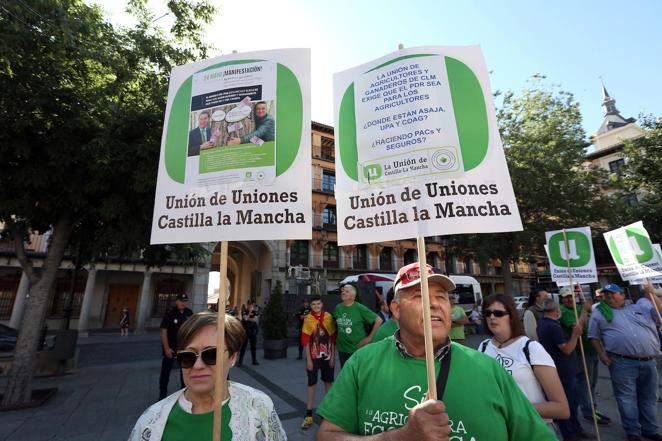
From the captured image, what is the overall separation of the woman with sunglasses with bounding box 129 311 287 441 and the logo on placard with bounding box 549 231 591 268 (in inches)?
227

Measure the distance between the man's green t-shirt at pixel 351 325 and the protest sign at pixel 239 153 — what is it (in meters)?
3.23

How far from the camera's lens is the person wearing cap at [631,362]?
14.0ft

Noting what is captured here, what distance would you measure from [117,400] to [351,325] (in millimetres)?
→ 5278

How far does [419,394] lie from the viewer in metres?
1.47

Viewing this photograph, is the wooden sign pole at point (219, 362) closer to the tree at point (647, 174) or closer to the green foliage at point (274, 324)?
the green foliage at point (274, 324)

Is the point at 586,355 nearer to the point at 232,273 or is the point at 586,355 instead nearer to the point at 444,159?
the point at 444,159

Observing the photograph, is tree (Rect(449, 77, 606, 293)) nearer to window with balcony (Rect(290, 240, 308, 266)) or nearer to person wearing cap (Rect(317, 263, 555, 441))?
window with balcony (Rect(290, 240, 308, 266))

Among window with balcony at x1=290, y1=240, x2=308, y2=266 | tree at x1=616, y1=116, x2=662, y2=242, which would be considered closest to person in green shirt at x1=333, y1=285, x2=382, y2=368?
window with balcony at x1=290, y1=240, x2=308, y2=266

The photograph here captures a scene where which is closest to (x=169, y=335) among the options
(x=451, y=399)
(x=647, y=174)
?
(x=451, y=399)

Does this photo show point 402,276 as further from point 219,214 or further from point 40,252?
point 40,252

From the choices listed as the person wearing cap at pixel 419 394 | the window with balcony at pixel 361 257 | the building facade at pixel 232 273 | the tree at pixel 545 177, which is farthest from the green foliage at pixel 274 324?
the window with balcony at pixel 361 257

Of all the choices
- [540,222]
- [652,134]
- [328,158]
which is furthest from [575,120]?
[328,158]

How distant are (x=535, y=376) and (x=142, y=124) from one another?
707cm

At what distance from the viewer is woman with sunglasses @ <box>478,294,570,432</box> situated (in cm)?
225
